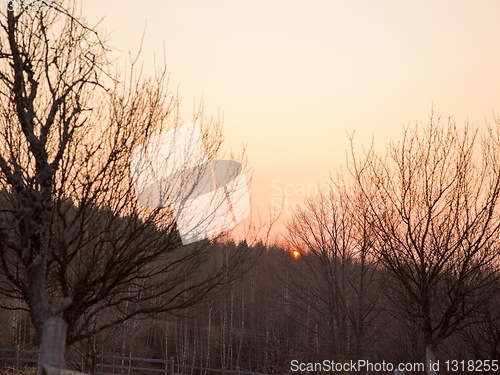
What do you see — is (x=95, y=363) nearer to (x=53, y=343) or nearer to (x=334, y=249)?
(x=53, y=343)

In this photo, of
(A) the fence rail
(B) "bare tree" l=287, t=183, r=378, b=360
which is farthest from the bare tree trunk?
(B) "bare tree" l=287, t=183, r=378, b=360

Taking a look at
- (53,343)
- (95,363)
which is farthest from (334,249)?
(53,343)

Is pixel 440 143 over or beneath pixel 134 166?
over

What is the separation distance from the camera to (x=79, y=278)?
775cm

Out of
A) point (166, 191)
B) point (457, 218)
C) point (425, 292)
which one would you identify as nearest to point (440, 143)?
point (457, 218)

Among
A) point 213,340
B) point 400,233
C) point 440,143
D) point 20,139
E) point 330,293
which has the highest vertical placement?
point 440,143

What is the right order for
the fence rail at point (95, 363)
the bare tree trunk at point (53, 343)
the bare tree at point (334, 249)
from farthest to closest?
the bare tree at point (334, 249) < the fence rail at point (95, 363) < the bare tree trunk at point (53, 343)

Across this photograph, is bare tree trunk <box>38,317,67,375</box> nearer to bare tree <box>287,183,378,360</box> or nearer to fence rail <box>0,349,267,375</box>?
fence rail <box>0,349,267,375</box>

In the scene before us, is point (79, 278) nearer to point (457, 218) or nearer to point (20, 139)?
point (20, 139)

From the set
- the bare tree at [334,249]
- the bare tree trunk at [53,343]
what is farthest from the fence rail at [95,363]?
the bare tree trunk at [53,343]

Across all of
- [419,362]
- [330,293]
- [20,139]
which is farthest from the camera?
[330,293]

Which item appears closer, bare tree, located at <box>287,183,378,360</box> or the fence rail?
the fence rail

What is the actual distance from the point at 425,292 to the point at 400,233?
143 cm

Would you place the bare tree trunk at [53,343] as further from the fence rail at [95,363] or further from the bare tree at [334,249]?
the bare tree at [334,249]
